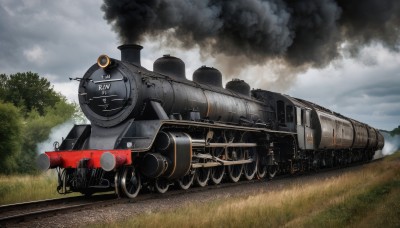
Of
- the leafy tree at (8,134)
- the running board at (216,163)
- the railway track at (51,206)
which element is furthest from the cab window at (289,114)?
the leafy tree at (8,134)

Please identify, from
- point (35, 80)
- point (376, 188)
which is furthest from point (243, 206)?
point (35, 80)

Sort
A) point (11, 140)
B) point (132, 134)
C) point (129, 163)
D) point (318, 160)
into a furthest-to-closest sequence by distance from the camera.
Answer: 1. point (11, 140)
2. point (318, 160)
3. point (132, 134)
4. point (129, 163)

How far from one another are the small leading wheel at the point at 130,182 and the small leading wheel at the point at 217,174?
10.6 feet

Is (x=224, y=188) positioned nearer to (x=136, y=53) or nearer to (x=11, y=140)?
(x=136, y=53)

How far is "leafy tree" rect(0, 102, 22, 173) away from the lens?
2793cm

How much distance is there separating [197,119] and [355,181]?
4.61 m

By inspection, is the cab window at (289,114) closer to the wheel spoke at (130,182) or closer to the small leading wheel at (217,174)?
the small leading wheel at (217,174)

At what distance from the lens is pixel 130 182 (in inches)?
391

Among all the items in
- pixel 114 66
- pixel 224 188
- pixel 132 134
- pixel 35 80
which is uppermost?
pixel 35 80

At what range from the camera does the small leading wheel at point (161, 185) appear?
10.4 meters

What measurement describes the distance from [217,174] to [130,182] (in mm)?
3942

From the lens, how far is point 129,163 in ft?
29.3

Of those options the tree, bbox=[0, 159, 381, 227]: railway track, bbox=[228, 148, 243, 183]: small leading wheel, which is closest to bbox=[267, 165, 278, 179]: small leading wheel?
bbox=[228, 148, 243, 183]: small leading wheel

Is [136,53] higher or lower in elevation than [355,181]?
higher
